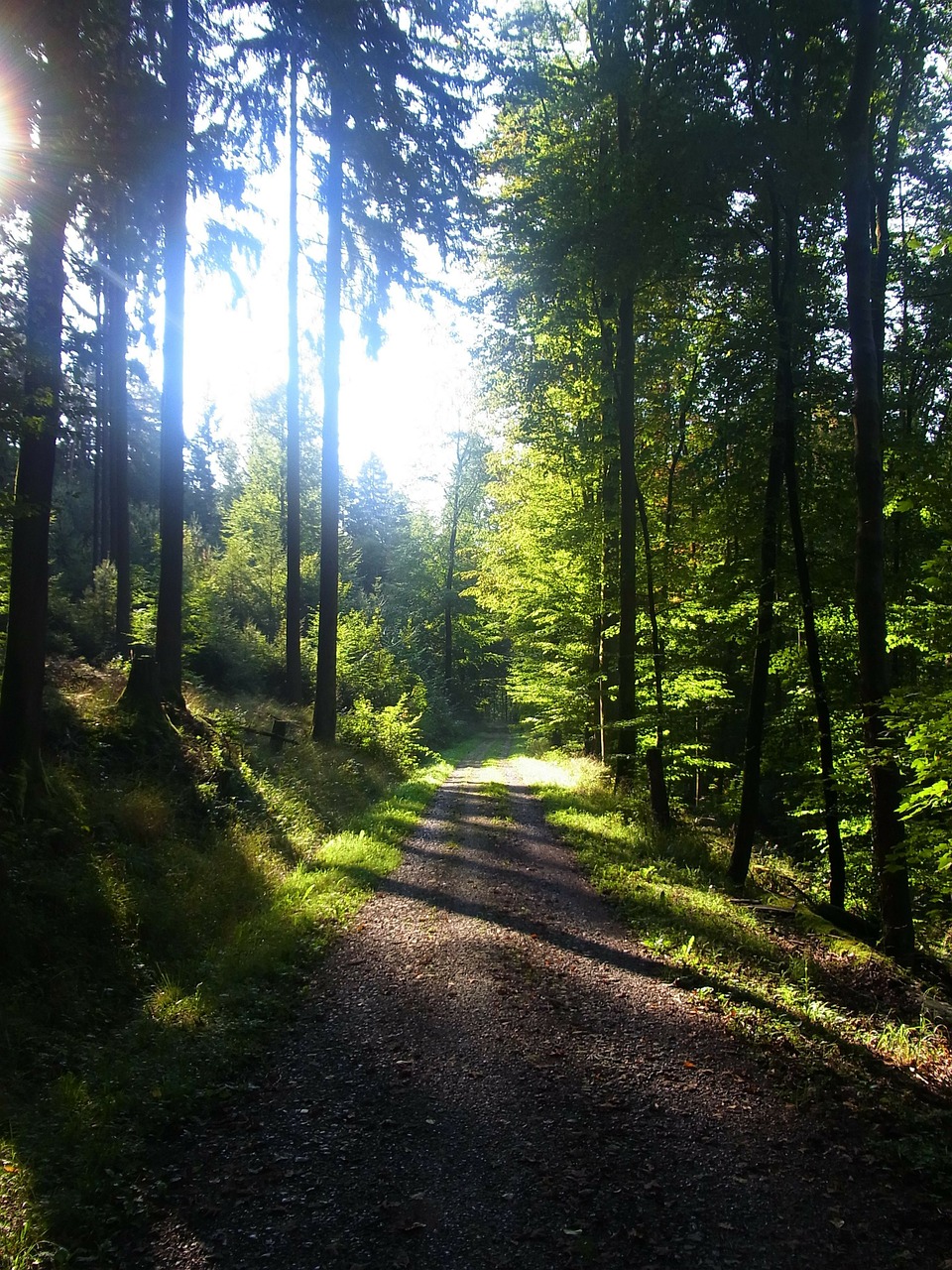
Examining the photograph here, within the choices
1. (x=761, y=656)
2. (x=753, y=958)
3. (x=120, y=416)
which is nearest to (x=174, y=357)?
(x=120, y=416)

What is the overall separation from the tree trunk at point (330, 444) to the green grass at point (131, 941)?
4847 mm

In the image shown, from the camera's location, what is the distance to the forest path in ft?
9.70

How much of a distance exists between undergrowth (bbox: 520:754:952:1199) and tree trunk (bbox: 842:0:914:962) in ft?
2.76

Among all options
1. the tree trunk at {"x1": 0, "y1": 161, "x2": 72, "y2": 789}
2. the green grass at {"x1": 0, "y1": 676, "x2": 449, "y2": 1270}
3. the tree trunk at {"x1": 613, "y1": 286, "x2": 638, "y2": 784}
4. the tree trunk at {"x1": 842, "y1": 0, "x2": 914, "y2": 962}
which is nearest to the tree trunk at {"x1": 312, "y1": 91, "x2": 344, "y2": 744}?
the green grass at {"x1": 0, "y1": 676, "x2": 449, "y2": 1270}

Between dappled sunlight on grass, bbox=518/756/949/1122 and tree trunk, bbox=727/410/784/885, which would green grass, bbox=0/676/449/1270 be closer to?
dappled sunlight on grass, bbox=518/756/949/1122

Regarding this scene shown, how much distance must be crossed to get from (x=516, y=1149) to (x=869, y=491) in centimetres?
664

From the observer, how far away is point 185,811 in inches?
353

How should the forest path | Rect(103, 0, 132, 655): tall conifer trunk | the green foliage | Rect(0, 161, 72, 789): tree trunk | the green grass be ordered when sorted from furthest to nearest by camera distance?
the green foliage < Rect(103, 0, 132, 655): tall conifer trunk < Rect(0, 161, 72, 789): tree trunk < the green grass < the forest path

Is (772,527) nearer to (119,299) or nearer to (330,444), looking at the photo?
(330,444)

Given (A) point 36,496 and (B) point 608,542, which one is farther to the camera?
(B) point 608,542

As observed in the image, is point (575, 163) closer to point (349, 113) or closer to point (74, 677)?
point (349, 113)

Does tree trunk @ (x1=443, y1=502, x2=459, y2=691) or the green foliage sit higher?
tree trunk @ (x1=443, y1=502, x2=459, y2=691)

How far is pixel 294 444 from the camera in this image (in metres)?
17.9

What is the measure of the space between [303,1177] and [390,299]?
654 inches
